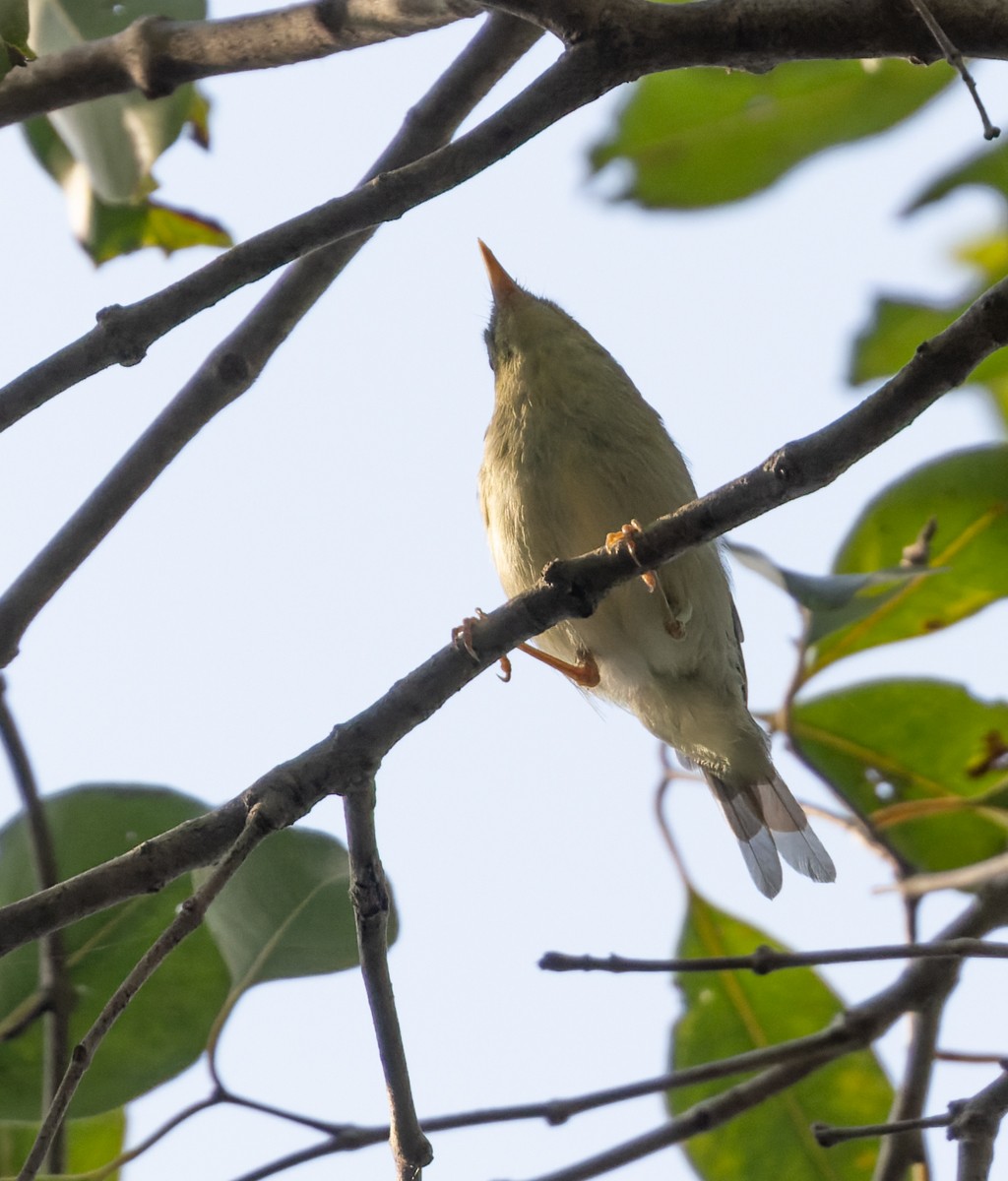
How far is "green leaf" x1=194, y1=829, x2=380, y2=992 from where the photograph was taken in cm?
200

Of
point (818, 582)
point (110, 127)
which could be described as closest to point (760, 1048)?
point (818, 582)

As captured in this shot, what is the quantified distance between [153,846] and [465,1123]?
60 cm

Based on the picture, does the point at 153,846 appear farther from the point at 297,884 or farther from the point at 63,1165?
the point at 63,1165

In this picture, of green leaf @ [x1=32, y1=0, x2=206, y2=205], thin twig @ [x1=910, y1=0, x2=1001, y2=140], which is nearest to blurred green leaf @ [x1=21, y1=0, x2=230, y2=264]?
green leaf @ [x1=32, y1=0, x2=206, y2=205]

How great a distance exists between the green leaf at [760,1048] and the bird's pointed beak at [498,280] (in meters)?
1.34

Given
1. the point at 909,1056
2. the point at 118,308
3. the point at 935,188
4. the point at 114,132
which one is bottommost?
the point at 909,1056

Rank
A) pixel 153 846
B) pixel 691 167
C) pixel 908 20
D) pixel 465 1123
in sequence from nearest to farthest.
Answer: pixel 153 846 → pixel 908 20 → pixel 465 1123 → pixel 691 167

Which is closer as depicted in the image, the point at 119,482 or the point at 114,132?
the point at 119,482

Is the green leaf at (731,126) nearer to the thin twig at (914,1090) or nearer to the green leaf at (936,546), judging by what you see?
the green leaf at (936,546)

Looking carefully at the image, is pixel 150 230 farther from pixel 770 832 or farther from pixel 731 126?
pixel 770 832

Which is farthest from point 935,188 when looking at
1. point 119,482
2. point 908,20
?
point 119,482

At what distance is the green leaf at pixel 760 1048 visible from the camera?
265cm

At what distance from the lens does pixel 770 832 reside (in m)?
2.98

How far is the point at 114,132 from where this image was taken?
2367 millimetres
